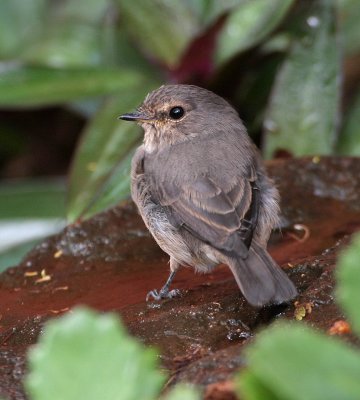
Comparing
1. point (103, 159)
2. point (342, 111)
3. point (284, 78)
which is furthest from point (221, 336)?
point (342, 111)

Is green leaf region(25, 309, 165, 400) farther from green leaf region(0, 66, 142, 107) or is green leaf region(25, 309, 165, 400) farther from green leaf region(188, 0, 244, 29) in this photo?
green leaf region(188, 0, 244, 29)

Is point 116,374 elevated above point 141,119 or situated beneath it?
elevated above

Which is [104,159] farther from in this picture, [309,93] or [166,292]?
[166,292]

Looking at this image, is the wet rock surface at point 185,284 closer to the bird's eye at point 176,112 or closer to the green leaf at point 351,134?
the bird's eye at point 176,112

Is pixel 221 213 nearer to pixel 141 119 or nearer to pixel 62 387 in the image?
pixel 141 119

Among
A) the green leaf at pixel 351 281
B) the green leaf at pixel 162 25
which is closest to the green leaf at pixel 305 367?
the green leaf at pixel 351 281

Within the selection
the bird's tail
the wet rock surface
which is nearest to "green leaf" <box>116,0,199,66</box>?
the wet rock surface

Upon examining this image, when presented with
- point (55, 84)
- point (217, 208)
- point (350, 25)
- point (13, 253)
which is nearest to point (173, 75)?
point (55, 84)
